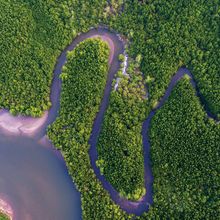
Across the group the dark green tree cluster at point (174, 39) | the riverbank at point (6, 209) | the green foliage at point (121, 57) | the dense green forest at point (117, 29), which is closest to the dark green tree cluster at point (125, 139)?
the green foliage at point (121, 57)

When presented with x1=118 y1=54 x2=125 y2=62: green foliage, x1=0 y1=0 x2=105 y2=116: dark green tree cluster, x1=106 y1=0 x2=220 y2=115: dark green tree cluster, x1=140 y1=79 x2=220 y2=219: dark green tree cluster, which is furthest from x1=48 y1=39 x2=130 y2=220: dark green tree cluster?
x1=140 y1=79 x2=220 y2=219: dark green tree cluster

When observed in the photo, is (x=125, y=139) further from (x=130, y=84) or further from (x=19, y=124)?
(x=19, y=124)

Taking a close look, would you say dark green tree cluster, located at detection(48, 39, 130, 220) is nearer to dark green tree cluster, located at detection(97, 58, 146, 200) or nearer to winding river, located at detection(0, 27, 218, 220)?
winding river, located at detection(0, 27, 218, 220)

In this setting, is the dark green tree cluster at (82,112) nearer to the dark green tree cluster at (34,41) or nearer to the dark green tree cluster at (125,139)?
the dark green tree cluster at (125,139)

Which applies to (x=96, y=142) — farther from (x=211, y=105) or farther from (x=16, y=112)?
(x=211, y=105)

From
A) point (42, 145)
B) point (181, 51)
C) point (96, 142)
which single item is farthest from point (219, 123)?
point (42, 145)
